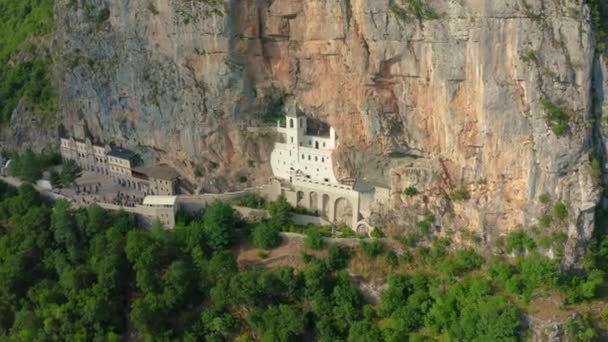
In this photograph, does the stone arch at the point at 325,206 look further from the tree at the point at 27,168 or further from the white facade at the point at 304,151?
the tree at the point at 27,168

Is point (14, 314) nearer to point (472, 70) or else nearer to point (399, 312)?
point (399, 312)

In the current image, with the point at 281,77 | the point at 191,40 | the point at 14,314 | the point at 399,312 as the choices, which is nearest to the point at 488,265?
the point at 399,312

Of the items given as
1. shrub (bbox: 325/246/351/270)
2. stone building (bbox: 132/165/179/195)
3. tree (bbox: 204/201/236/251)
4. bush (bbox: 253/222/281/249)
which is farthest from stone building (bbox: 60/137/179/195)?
shrub (bbox: 325/246/351/270)

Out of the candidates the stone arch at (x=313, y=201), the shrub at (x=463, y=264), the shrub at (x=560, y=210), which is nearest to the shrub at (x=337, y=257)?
the stone arch at (x=313, y=201)

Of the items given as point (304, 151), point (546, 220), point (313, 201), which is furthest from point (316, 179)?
point (546, 220)

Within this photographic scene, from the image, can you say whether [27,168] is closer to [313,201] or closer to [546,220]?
[313,201]
